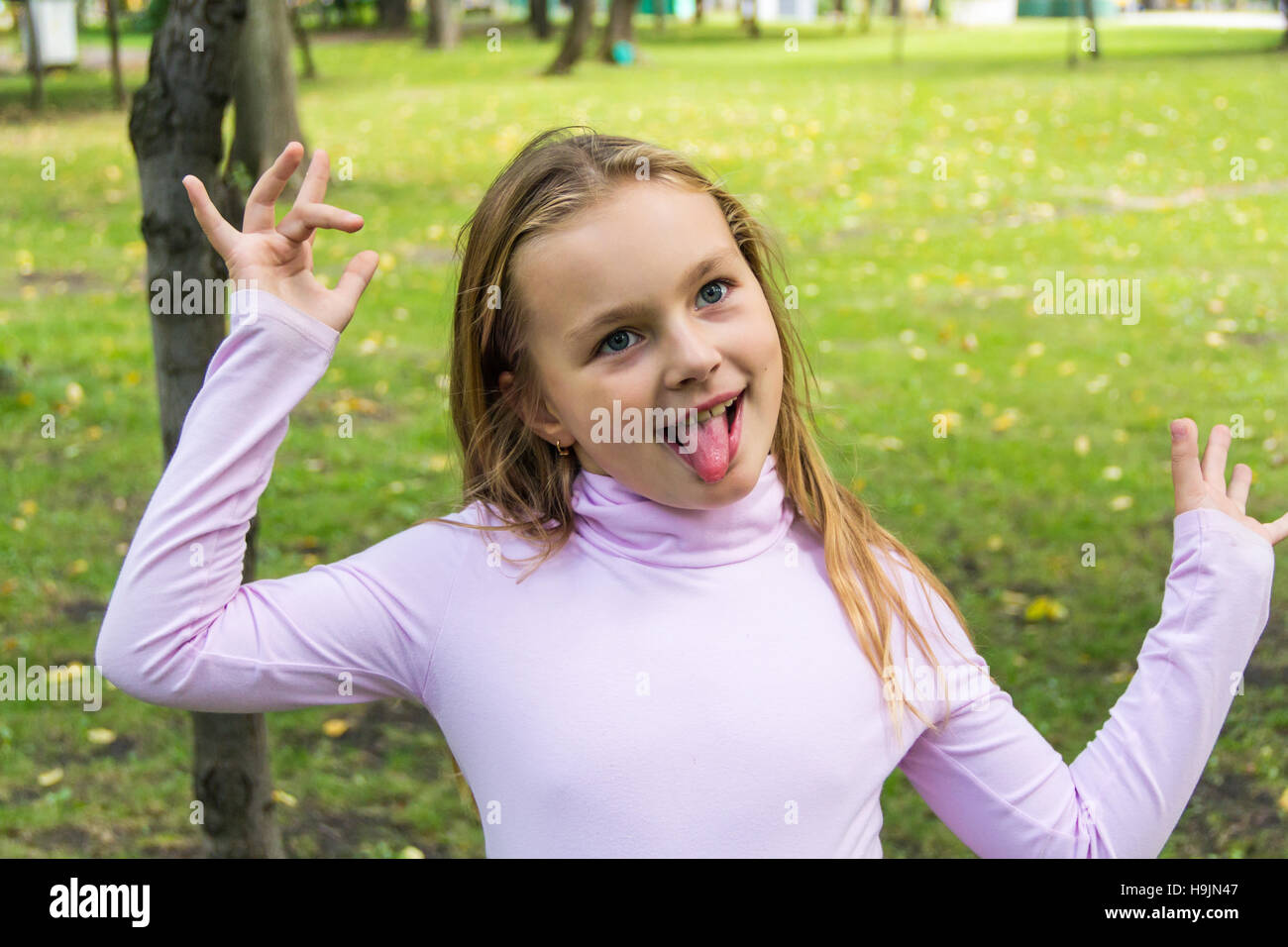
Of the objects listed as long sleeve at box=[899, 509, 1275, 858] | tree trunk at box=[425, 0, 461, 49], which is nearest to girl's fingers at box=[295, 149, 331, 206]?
long sleeve at box=[899, 509, 1275, 858]

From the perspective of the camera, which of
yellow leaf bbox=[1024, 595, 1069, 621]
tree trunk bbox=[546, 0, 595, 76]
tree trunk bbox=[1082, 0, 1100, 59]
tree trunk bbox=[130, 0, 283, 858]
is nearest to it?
tree trunk bbox=[130, 0, 283, 858]

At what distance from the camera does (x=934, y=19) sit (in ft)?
122

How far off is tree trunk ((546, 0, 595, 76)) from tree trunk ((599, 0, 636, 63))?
2.01 meters

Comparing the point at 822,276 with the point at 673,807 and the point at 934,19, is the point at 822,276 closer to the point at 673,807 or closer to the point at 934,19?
the point at 673,807

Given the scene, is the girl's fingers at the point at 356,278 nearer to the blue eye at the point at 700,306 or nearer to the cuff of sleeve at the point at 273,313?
the cuff of sleeve at the point at 273,313

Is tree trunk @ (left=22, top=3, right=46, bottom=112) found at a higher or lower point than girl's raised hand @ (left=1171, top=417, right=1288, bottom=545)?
higher

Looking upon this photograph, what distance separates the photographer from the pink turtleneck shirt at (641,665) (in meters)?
1.52

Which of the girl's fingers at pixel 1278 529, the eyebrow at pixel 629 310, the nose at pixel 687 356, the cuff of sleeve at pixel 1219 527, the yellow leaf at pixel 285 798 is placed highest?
the eyebrow at pixel 629 310

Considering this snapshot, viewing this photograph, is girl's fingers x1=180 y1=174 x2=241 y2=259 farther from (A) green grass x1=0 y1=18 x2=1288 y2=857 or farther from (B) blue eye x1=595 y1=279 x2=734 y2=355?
(A) green grass x1=0 y1=18 x2=1288 y2=857

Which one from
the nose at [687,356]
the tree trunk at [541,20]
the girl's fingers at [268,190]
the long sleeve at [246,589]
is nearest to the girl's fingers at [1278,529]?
the nose at [687,356]

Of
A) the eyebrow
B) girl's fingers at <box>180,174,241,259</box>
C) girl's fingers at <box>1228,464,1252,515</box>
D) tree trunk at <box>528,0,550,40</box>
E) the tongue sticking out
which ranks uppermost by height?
tree trunk at <box>528,0,550,40</box>

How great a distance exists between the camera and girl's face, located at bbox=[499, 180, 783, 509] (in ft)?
5.11

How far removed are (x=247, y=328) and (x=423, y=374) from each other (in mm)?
5588
